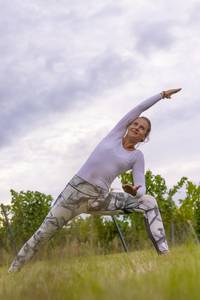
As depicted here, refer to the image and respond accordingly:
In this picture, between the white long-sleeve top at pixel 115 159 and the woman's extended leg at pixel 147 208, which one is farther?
the woman's extended leg at pixel 147 208

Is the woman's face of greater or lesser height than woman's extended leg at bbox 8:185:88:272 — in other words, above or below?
above

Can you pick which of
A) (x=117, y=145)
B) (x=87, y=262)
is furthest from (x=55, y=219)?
(x=87, y=262)

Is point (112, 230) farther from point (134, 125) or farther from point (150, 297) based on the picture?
point (150, 297)

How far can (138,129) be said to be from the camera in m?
6.05

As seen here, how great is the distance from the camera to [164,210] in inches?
843

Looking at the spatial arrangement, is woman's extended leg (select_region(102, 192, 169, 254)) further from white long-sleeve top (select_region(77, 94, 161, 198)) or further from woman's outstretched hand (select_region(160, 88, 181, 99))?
woman's outstretched hand (select_region(160, 88, 181, 99))

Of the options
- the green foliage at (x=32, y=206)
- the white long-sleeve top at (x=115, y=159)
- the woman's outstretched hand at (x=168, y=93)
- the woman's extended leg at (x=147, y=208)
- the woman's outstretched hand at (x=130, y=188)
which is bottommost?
the woman's extended leg at (x=147, y=208)

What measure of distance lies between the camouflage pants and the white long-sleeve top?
0.10 meters

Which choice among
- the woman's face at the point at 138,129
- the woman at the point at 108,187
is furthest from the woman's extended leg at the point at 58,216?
the woman's face at the point at 138,129

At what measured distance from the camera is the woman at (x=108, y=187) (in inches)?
232

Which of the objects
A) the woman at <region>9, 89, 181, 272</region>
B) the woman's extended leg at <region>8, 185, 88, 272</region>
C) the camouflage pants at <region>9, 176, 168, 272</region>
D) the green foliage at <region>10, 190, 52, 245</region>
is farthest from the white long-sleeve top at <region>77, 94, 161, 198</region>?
the green foliage at <region>10, 190, 52, 245</region>

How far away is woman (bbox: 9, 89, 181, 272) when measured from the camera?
588 centimetres

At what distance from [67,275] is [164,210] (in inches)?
749

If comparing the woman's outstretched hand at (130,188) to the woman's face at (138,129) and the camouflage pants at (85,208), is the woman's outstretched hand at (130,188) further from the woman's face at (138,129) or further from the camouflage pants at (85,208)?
the woman's face at (138,129)
